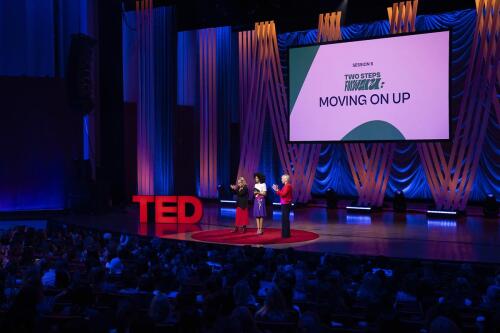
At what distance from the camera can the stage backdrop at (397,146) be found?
14.1m

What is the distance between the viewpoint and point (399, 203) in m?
14.3

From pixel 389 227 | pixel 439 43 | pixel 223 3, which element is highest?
pixel 223 3

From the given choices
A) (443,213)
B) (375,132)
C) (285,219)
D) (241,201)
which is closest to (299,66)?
(375,132)

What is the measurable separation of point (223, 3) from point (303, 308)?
37.7ft

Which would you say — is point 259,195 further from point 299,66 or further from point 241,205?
point 299,66

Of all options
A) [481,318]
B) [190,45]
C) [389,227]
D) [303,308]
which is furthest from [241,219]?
[190,45]

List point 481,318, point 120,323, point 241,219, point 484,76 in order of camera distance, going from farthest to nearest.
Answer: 1. point 484,76
2. point 241,219
3. point 481,318
4. point 120,323

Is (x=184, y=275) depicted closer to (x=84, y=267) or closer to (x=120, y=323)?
(x=84, y=267)

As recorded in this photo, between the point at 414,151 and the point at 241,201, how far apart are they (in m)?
6.17

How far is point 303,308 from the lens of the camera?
4.64 meters

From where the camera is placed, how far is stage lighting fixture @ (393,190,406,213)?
14266 mm

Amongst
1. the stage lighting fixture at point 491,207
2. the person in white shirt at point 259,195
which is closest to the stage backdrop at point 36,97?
the person in white shirt at point 259,195

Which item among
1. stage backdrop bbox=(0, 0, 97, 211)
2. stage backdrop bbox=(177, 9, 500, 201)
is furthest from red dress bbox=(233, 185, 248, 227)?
stage backdrop bbox=(0, 0, 97, 211)

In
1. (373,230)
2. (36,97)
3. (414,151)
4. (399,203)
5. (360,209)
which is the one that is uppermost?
(36,97)
